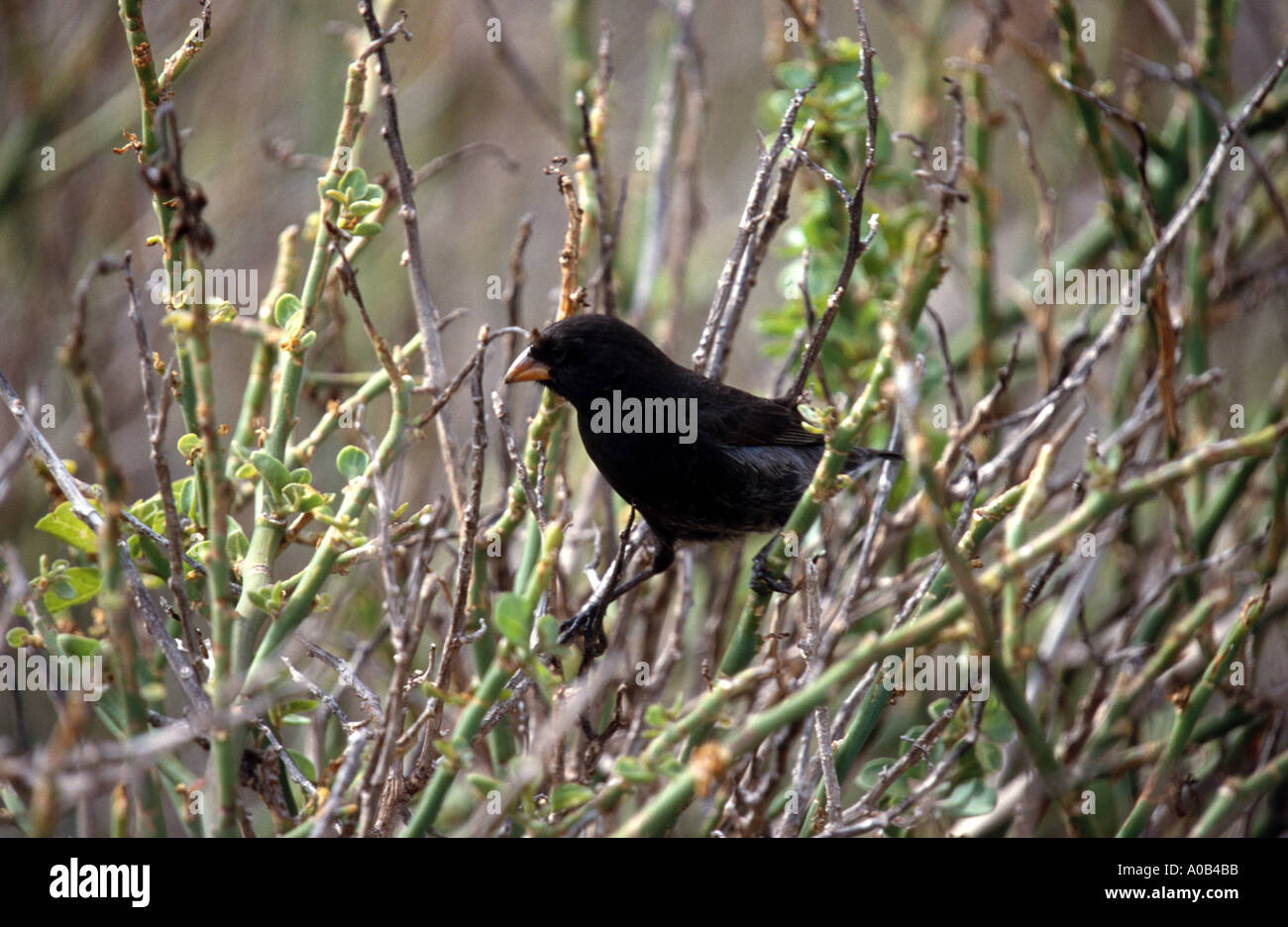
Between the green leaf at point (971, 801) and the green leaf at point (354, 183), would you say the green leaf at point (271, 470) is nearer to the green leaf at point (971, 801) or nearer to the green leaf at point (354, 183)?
the green leaf at point (354, 183)

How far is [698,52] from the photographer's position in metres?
3.83

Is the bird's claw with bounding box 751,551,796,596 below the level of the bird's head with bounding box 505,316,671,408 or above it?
below

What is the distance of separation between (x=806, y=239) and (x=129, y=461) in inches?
131

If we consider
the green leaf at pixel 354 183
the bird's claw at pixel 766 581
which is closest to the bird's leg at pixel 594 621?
the bird's claw at pixel 766 581

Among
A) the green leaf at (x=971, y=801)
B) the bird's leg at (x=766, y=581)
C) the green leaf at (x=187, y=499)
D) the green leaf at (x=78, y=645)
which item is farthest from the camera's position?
the bird's leg at (x=766, y=581)

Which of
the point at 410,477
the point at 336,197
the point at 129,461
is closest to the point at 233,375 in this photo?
the point at 129,461

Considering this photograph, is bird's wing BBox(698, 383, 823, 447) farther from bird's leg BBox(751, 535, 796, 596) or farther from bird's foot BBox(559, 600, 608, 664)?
bird's foot BBox(559, 600, 608, 664)

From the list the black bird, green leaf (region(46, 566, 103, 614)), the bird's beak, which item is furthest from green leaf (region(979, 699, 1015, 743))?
green leaf (region(46, 566, 103, 614))

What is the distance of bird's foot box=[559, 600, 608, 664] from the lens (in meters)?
3.06

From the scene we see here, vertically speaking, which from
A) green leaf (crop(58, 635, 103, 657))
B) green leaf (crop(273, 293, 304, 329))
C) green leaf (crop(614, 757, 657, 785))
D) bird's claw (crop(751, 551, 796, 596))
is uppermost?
green leaf (crop(273, 293, 304, 329))

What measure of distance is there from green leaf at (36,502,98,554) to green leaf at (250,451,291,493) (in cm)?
33

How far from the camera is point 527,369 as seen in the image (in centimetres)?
346

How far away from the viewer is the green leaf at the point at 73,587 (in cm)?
219

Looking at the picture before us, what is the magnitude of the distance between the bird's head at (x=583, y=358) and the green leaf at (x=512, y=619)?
1.68m
